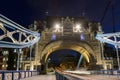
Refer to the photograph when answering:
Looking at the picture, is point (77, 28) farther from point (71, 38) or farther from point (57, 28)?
point (57, 28)

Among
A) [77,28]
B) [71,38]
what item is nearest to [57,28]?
[71,38]

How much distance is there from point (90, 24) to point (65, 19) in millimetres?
7896

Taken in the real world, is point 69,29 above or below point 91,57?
above

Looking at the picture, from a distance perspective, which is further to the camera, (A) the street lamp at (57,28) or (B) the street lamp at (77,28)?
(B) the street lamp at (77,28)

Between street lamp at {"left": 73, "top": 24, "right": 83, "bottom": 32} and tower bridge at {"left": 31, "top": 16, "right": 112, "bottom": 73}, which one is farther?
street lamp at {"left": 73, "top": 24, "right": 83, "bottom": 32}

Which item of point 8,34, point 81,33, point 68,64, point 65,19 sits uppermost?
point 65,19

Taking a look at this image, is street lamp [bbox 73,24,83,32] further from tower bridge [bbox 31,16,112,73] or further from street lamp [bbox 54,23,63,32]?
street lamp [bbox 54,23,63,32]

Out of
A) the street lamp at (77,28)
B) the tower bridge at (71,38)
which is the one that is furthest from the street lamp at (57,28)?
the street lamp at (77,28)

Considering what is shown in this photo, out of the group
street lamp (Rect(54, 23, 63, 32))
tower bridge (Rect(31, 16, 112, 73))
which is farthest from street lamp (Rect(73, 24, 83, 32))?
street lamp (Rect(54, 23, 63, 32))

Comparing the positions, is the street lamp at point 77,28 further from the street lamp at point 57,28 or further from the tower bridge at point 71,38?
the street lamp at point 57,28

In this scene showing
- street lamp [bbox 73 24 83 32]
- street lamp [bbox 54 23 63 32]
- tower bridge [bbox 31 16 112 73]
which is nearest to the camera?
tower bridge [bbox 31 16 112 73]

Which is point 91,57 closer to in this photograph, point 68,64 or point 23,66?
point 23,66

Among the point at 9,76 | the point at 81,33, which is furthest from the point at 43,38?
the point at 9,76

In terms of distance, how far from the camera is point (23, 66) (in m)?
54.2
